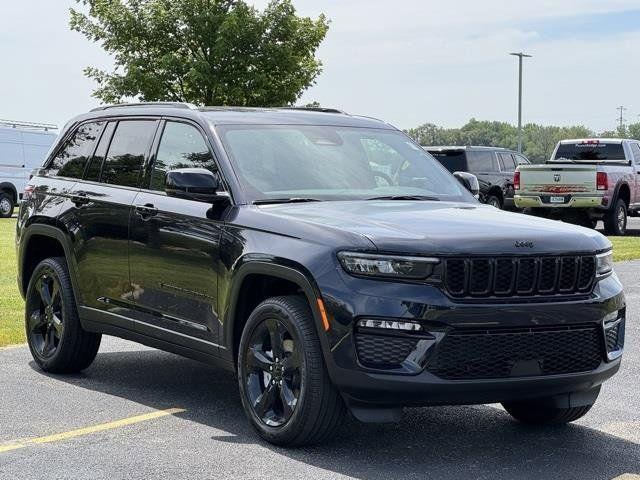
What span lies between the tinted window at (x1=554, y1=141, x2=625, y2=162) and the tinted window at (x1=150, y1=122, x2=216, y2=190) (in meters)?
20.5

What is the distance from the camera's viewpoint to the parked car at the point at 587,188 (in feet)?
81.3

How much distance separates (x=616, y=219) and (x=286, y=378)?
2032 centimetres

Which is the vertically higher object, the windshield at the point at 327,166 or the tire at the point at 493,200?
the windshield at the point at 327,166

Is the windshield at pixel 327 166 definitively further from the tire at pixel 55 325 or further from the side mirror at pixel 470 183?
the tire at pixel 55 325

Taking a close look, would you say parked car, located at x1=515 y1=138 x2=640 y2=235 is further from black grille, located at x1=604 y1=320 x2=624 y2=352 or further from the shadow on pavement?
black grille, located at x1=604 y1=320 x2=624 y2=352

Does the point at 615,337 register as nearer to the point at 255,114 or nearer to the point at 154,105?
the point at 255,114

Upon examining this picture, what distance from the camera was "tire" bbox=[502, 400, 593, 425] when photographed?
662 centimetres

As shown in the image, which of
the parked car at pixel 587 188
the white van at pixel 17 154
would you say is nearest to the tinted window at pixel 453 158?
the parked car at pixel 587 188

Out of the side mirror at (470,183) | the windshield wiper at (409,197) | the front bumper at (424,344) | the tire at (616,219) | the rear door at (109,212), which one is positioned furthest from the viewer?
the tire at (616,219)

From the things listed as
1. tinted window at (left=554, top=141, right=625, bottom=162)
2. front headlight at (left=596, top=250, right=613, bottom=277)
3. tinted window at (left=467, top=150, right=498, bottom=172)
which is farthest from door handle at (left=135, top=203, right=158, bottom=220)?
tinted window at (left=467, top=150, right=498, bottom=172)

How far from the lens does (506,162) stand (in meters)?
32.5

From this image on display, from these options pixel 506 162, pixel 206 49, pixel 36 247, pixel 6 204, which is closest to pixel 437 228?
pixel 36 247

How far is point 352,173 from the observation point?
7070 millimetres

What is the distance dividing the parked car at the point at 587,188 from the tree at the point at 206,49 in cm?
1622
